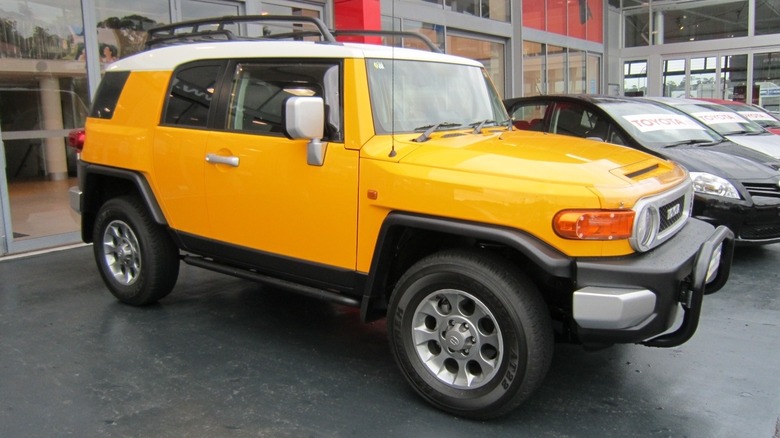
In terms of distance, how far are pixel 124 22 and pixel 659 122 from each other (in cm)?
641

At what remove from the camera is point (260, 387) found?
356 cm

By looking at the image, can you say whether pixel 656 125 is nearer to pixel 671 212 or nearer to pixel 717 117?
pixel 717 117

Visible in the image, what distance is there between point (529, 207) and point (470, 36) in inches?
426

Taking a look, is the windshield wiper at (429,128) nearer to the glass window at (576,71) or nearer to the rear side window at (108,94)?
the rear side window at (108,94)

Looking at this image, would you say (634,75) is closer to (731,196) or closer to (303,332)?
(731,196)

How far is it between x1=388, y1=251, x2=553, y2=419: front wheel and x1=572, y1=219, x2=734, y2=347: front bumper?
251 mm

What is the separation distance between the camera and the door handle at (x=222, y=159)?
396 cm

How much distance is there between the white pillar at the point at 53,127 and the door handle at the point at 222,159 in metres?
4.19

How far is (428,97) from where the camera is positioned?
393 cm

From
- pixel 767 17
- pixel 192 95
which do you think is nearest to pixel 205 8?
pixel 192 95

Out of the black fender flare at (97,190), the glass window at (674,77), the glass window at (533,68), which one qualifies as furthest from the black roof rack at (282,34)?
the glass window at (674,77)

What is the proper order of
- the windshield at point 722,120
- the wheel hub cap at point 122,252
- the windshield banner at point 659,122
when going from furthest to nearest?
1. the windshield at point 722,120
2. the windshield banner at point 659,122
3. the wheel hub cap at point 122,252

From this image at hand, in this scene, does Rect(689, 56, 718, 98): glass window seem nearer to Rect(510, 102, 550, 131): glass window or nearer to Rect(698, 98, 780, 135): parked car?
Rect(698, 98, 780, 135): parked car

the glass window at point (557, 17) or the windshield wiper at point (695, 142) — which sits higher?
the glass window at point (557, 17)
